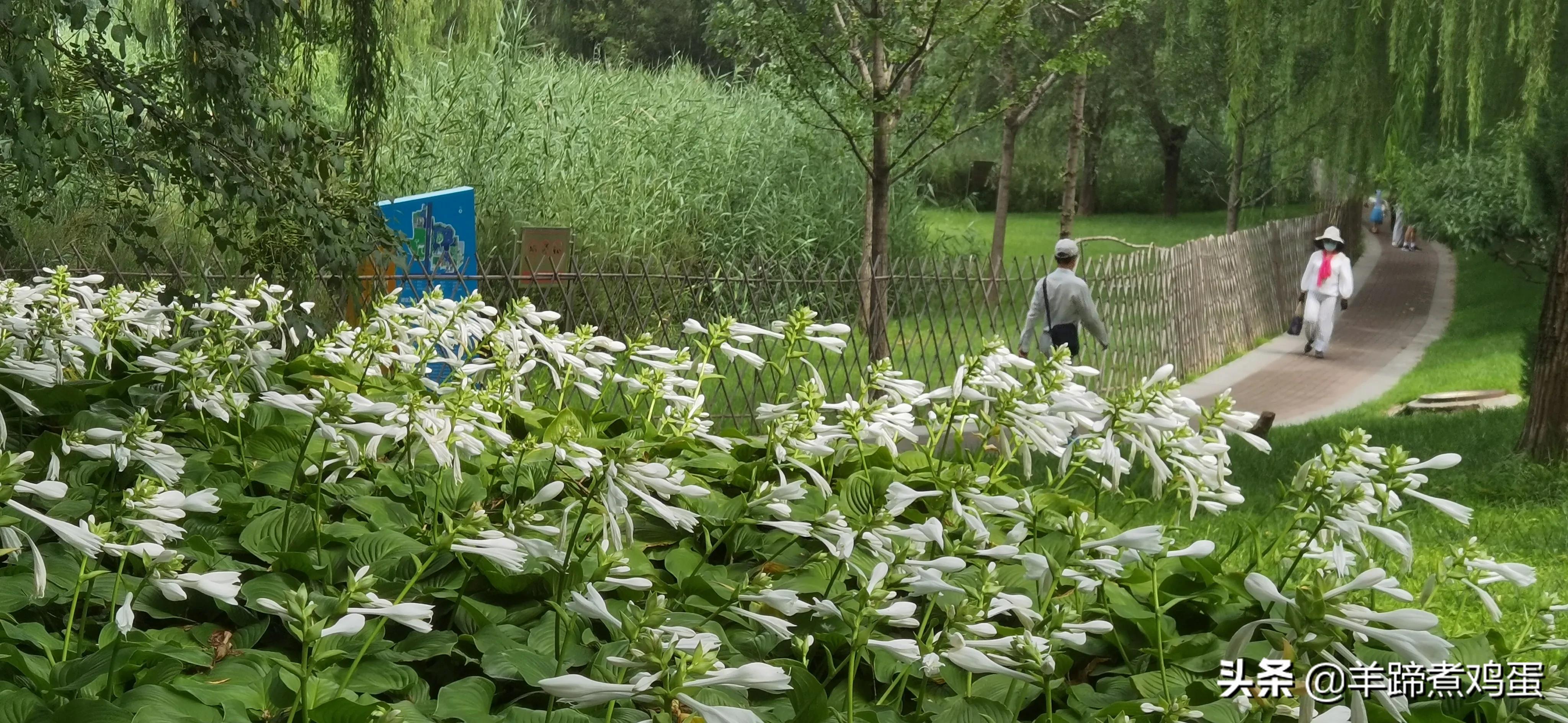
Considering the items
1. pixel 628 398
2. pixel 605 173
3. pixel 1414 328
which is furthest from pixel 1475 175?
pixel 628 398

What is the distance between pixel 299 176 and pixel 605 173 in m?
9.69

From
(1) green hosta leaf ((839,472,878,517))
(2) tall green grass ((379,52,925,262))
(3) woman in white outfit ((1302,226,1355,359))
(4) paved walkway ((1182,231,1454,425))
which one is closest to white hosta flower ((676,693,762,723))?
(1) green hosta leaf ((839,472,878,517))

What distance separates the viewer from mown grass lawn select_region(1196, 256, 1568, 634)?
4172 millimetres

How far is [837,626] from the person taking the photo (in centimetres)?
161

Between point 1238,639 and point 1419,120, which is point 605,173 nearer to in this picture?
point 1419,120

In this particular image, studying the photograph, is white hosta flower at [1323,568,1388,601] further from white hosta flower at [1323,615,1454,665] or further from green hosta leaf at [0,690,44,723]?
green hosta leaf at [0,690,44,723]

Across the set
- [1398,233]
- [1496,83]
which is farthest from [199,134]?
[1398,233]

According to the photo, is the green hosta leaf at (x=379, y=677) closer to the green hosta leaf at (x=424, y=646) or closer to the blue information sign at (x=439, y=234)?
the green hosta leaf at (x=424, y=646)

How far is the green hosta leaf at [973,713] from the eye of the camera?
4.85 ft

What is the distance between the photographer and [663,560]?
1.88 meters

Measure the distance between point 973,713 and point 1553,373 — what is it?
6002 mm

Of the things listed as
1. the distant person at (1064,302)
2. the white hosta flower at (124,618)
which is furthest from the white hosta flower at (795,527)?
the distant person at (1064,302)

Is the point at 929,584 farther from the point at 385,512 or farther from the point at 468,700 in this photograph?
the point at 385,512

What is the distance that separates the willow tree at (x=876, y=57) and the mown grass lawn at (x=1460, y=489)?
8.56 feet
